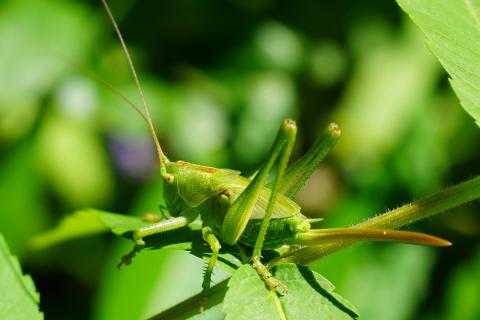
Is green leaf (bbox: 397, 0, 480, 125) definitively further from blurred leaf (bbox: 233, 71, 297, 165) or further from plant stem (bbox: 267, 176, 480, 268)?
blurred leaf (bbox: 233, 71, 297, 165)

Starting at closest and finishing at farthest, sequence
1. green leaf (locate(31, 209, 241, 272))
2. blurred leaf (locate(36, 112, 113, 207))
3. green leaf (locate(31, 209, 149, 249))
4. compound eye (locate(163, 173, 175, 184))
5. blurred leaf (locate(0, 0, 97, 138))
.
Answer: green leaf (locate(31, 209, 241, 272))
green leaf (locate(31, 209, 149, 249))
compound eye (locate(163, 173, 175, 184))
blurred leaf (locate(0, 0, 97, 138))
blurred leaf (locate(36, 112, 113, 207))

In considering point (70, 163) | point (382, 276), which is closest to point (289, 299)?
point (382, 276)

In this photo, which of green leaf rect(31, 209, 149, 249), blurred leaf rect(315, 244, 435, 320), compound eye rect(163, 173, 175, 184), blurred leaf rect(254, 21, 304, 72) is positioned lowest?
blurred leaf rect(315, 244, 435, 320)

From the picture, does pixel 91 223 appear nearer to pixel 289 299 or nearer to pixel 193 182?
pixel 193 182

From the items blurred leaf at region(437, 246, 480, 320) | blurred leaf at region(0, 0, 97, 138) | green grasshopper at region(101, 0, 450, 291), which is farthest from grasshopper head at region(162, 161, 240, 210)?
blurred leaf at region(0, 0, 97, 138)

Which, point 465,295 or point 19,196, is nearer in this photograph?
Result: point 465,295

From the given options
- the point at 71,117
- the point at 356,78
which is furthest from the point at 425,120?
the point at 71,117
